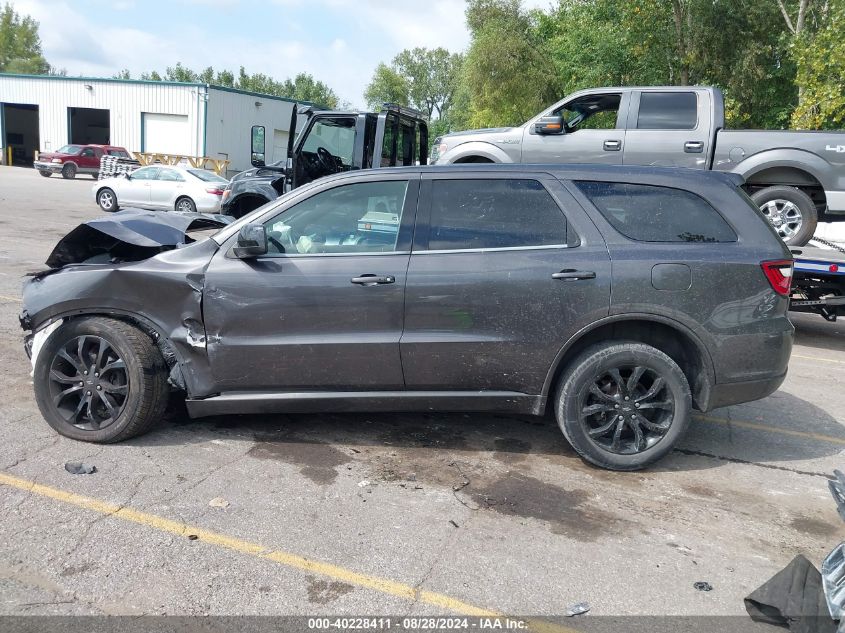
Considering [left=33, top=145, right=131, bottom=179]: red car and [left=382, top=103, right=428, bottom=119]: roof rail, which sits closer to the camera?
[left=382, top=103, right=428, bottom=119]: roof rail

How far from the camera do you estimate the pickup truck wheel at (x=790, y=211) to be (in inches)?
308

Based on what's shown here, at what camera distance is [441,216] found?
170 inches

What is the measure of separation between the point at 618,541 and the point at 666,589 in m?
0.41

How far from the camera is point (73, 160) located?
111ft

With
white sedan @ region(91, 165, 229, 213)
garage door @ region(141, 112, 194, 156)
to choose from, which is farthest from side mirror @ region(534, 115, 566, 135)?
garage door @ region(141, 112, 194, 156)

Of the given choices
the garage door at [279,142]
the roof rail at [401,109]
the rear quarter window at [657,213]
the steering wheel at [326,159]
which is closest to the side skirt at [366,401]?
the rear quarter window at [657,213]

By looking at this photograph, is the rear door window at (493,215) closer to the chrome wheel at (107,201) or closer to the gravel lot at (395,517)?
the gravel lot at (395,517)

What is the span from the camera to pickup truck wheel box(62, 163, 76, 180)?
3381cm

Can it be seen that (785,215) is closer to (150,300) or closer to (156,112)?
(150,300)

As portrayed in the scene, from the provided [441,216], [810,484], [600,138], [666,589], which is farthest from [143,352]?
[600,138]

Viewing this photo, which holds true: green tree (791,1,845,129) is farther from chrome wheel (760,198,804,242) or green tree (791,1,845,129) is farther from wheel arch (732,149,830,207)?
chrome wheel (760,198,804,242)

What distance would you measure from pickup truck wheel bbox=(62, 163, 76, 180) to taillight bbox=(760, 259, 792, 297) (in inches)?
1424

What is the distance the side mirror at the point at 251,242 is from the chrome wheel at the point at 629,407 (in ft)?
7.18

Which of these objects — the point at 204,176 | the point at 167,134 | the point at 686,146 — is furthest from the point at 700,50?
the point at 167,134
